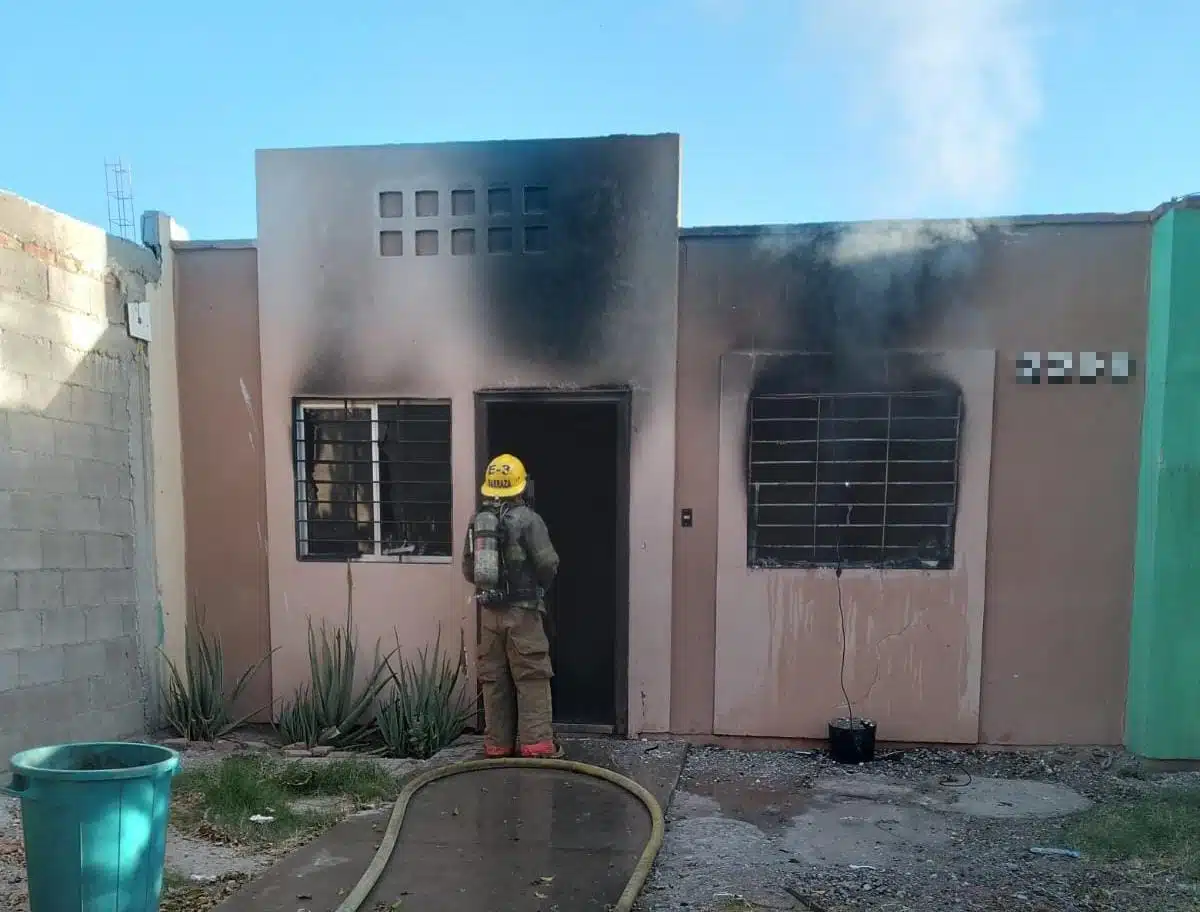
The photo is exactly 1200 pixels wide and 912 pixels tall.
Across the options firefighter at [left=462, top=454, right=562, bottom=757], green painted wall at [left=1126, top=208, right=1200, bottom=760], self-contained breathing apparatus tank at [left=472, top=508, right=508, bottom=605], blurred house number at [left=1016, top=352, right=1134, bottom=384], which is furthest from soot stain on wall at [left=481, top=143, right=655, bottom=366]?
green painted wall at [left=1126, top=208, right=1200, bottom=760]

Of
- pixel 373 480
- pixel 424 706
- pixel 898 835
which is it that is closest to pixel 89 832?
pixel 424 706

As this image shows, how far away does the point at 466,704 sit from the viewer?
17.4 ft

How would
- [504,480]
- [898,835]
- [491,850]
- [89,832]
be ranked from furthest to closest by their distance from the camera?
[504,480] → [898,835] → [491,850] → [89,832]

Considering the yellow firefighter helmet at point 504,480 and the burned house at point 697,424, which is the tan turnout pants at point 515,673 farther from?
the yellow firefighter helmet at point 504,480

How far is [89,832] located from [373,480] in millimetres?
2977

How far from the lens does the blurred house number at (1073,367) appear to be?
480 cm

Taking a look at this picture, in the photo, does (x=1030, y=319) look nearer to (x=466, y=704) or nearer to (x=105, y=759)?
(x=466, y=704)

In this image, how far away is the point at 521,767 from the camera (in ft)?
15.3

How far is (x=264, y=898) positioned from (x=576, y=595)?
2.94 meters

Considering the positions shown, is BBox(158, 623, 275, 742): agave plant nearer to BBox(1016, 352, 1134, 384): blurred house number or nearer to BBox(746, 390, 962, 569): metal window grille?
BBox(746, 390, 962, 569): metal window grille

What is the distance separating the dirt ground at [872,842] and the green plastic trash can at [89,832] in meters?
0.50

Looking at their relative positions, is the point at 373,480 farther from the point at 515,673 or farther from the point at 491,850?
the point at 491,850

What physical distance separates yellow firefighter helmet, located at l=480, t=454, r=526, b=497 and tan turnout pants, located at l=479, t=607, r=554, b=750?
0.72 m

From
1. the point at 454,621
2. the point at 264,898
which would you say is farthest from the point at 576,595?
the point at 264,898
